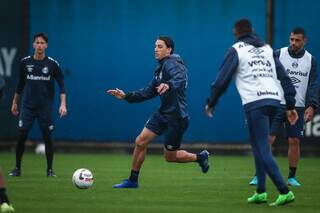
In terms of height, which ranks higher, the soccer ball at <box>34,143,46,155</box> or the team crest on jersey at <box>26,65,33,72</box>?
the team crest on jersey at <box>26,65,33,72</box>

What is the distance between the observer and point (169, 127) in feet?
50.7

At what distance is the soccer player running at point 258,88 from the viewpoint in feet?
40.4

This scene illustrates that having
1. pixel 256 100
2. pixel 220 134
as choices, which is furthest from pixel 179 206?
pixel 220 134

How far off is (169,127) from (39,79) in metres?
3.43

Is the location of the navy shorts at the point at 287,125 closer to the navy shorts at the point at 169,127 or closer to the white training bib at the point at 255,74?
the navy shorts at the point at 169,127

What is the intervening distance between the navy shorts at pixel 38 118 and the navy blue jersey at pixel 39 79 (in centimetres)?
9

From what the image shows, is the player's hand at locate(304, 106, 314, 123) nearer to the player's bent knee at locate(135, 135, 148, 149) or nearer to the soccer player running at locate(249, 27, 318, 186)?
the soccer player running at locate(249, 27, 318, 186)

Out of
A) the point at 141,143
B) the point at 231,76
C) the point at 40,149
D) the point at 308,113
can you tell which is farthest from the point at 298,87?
the point at 40,149

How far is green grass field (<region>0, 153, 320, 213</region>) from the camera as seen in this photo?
1236 cm

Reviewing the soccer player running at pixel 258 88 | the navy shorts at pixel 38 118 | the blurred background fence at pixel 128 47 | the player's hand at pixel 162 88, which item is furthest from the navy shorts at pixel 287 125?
the blurred background fence at pixel 128 47

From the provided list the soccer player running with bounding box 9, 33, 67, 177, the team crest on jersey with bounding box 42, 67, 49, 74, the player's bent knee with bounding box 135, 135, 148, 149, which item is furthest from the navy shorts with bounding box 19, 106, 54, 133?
the player's bent knee with bounding box 135, 135, 148, 149

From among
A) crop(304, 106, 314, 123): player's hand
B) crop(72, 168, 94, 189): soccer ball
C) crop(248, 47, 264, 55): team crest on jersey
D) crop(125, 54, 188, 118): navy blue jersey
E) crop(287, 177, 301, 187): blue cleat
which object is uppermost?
crop(248, 47, 264, 55): team crest on jersey

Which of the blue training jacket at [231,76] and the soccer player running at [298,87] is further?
the soccer player running at [298,87]

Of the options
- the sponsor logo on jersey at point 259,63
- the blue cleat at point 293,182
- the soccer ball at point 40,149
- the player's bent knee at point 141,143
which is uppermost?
the sponsor logo on jersey at point 259,63
